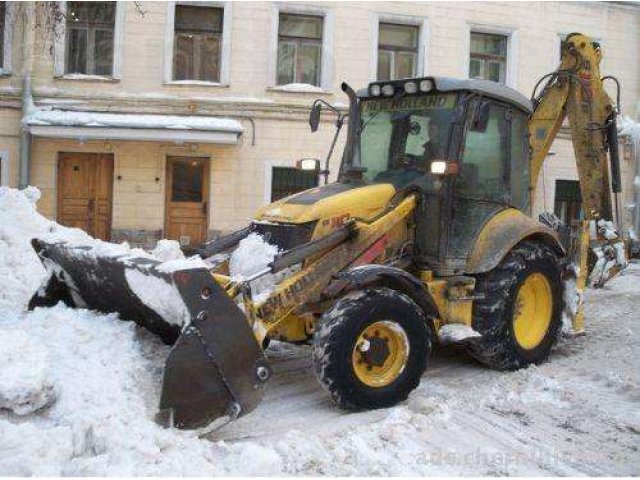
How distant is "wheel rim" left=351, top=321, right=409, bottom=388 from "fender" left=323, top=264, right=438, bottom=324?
0.33 metres

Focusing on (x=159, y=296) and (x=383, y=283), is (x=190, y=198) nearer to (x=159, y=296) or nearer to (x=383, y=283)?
(x=383, y=283)

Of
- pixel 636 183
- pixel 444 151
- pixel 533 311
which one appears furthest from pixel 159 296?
pixel 636 183

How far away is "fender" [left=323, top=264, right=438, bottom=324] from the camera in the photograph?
4.88 metres

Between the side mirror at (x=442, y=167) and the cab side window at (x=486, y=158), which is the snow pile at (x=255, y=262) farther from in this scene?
the cab side window at (x=486, y=158)

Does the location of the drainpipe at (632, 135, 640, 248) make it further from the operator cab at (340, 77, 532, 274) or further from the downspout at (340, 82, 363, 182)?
the downspout at (340, 82, 363, 182)

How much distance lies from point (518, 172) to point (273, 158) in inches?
348

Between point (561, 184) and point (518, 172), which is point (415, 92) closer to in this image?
point (518, 172)

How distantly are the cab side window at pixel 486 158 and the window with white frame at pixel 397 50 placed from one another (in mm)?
9349

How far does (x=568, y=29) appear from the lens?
16.4 meters

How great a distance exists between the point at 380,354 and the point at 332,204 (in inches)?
49.8

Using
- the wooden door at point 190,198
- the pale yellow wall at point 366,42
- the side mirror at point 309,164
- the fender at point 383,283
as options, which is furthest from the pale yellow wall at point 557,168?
the fender at point 383,283

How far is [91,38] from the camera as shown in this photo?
14.5 metres

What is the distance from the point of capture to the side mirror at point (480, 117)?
579 centimetres

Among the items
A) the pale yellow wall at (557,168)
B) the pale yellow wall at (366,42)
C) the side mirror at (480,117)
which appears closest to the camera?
the side mirror at (480,117)
